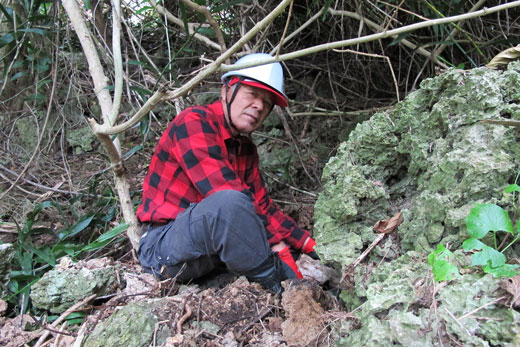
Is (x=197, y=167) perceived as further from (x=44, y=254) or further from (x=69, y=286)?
(x=44, y=254)

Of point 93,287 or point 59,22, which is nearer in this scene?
point 93,287

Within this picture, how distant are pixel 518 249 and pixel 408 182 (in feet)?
1.69

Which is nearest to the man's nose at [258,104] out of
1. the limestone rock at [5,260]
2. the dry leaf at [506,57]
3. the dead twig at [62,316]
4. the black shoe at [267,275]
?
the black shoe at [267,275]

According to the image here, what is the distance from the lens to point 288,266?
1.82 m

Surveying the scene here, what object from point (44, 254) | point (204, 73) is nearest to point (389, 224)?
point (204, 73)

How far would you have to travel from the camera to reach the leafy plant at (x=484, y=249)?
83 cm

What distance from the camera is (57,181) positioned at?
2.74 m

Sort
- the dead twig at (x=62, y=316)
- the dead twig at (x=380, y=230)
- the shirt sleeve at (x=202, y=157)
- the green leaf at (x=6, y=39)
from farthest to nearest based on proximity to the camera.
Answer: the green leaf at (x=6, y=39), the shirt sleeve at (x=202, y=157), the dead twig at (x=62, y=316), the dead twig at (x=380, y=230)

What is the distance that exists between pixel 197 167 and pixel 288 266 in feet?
2.09

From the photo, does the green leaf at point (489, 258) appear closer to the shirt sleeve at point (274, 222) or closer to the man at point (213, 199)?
the man at point (213, 199)

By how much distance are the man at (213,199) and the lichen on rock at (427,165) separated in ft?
1.16

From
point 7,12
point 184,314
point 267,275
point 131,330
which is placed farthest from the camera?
point 7,12

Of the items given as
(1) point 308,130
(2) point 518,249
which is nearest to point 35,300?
(2) point 518,249

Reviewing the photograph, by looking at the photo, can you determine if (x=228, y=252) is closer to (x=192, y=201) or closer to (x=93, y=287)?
(x=192, y=201)
